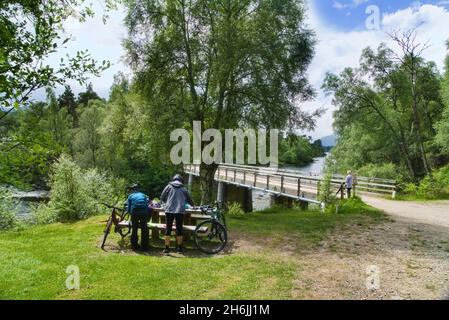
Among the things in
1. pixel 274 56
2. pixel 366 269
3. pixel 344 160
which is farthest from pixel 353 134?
pixel 366 269

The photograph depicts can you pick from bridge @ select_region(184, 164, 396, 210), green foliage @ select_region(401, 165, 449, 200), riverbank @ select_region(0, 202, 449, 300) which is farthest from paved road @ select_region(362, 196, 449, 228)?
bridge @ select_region(184, 164, 396, 210)

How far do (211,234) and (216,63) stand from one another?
315 inches

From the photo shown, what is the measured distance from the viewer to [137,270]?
23.3 ft

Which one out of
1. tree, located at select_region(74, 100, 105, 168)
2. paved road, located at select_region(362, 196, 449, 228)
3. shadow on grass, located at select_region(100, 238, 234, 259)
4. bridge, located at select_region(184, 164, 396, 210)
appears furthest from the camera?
tree, located at select_region(74, 100, 105, 168)

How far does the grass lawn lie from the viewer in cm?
600

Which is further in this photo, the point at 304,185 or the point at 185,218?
the point at 304,185

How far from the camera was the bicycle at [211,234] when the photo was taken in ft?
28.8

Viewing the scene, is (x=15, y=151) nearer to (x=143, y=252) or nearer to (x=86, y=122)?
(x=143, y=252)

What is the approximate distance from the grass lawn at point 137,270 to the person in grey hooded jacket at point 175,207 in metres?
0.43

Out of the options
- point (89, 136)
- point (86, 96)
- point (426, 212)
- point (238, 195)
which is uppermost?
point (86, 96)

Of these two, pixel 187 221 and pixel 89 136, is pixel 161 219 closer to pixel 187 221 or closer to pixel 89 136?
pixel 187 221

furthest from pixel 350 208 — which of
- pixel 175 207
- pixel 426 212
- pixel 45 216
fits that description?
pixel 45 216

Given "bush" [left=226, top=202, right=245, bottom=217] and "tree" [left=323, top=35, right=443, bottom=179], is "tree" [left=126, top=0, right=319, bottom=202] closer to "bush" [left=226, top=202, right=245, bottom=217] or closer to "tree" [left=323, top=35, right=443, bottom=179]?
"bush" [left=226, top=202, right=245, bottom=217]

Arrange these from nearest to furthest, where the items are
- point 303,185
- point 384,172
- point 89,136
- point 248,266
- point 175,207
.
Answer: point 248,266 → point 175,207 → point 303,185 → point 384,172 → point 89,136
